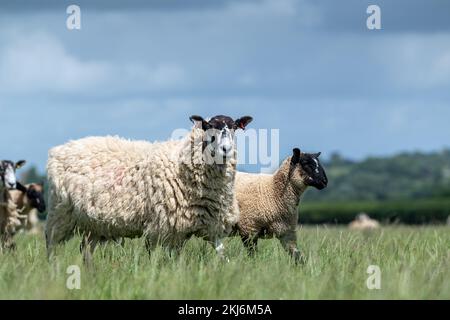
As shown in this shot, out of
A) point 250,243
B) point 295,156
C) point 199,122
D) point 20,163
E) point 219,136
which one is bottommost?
point 250,243

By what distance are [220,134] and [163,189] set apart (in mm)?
922

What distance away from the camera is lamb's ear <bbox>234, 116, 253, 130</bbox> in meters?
9.30

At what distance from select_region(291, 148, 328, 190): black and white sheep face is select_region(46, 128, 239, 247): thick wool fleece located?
1.46m

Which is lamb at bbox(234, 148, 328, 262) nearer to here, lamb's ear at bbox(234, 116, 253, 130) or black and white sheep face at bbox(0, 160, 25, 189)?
lamb's ear at bbox(234, 116, 253, 130)

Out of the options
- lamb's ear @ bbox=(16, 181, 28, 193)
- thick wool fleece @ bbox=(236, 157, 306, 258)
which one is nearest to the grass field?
thick wool fleece @ bbox=(236, 157, 306, 258)

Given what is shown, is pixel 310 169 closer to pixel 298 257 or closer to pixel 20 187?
pixel 298 257

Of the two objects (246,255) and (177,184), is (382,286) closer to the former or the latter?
(246,255)

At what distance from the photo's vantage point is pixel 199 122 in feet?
30.8

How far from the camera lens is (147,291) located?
278 inches

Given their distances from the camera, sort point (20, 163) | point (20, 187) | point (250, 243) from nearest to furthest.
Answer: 1. point (250, 243)
2. point (20, 163)
3. point (20, 187)

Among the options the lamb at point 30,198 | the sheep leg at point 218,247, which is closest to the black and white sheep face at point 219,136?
the sheep leg at point 218,247

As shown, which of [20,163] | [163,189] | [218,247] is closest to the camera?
[218,247]

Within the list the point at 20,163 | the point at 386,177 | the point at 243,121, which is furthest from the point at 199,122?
the point at 386,177
